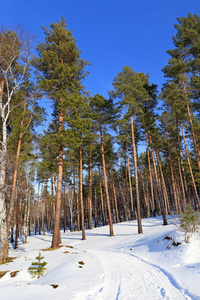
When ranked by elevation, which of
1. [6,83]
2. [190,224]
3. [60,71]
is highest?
[60,71]

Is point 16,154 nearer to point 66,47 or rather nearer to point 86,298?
point 66,47

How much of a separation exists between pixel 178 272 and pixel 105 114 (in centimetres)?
1545

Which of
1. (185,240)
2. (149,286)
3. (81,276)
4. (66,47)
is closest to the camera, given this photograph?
(149,286)

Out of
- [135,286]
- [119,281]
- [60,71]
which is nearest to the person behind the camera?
[135,286]

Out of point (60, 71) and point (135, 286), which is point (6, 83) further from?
point (135, 286)

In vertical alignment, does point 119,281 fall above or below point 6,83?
below

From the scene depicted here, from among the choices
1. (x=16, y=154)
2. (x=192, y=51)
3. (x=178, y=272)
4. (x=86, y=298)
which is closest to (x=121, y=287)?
(x=86, y=298)

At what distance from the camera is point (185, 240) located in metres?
7.59

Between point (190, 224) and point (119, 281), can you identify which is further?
point (190, 224)

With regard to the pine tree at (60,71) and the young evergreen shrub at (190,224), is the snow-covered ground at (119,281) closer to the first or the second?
the young evergreen shrub at (190,224)

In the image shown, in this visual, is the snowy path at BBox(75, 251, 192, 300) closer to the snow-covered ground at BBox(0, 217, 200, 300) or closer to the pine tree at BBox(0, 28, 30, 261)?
the snow-covered ground at BBox(0, 217, 200, 300)

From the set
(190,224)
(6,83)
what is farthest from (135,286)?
(6,83)

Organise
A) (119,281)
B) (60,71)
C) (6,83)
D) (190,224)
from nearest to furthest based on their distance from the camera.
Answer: (119,281), (190,224), (6,83), (60,71)

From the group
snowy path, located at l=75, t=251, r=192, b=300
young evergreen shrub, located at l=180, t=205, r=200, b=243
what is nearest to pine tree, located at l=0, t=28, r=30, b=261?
snowy path, located at l=75, t=251, r=192, b=300
